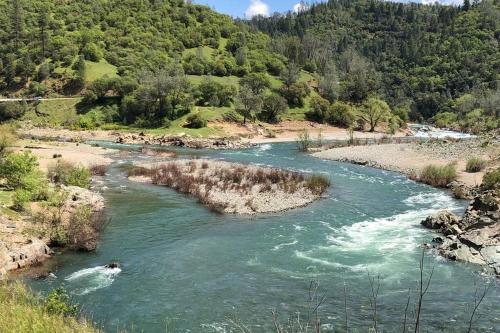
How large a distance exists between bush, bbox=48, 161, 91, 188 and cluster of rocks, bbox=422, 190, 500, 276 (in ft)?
97.2

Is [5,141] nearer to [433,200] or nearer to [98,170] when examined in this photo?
[98,170]

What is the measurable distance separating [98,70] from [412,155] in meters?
91.0

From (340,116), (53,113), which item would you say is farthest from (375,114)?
(53,113)

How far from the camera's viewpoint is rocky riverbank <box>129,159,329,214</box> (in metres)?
38.2

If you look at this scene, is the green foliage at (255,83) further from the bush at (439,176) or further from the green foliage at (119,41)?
the bush at (439,176)

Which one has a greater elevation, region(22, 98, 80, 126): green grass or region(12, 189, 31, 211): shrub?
region(22, 98, 80, 126): green grass

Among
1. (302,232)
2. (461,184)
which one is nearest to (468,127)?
(461,184)

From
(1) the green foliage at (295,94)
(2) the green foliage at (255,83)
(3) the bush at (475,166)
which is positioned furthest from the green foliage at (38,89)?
(3) the bush at (475,166)

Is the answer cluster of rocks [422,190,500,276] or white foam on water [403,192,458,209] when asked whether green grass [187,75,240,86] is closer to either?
white foam on water [403,192,458,209]

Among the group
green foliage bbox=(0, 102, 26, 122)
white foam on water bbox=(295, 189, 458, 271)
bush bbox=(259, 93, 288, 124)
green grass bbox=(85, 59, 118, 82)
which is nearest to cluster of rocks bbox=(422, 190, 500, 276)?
white foam on water bbox=(295, 189, 458, 271)

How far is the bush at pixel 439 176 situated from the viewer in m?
48.6

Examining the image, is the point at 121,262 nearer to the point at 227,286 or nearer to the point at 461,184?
the point at 227,286

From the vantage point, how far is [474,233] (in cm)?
2769

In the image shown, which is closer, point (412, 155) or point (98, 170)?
point (98, 170)
